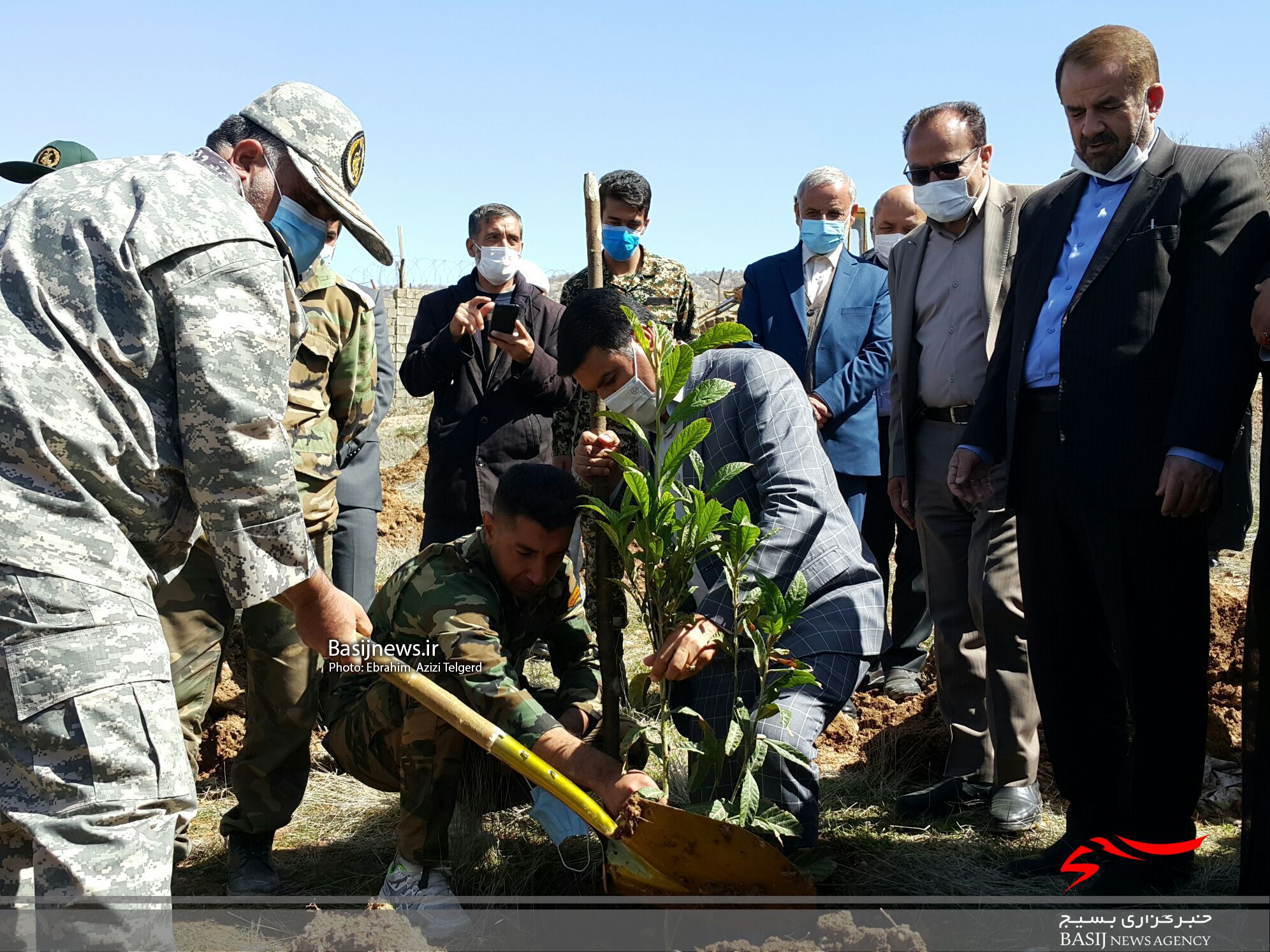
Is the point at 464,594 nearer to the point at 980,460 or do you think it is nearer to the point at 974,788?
the point at 980,460

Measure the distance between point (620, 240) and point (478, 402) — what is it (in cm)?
101

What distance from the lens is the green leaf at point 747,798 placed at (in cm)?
279

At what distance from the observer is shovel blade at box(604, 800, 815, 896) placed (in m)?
2.71

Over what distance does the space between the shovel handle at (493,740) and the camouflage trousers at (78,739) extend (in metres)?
0.64

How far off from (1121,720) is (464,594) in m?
1.93

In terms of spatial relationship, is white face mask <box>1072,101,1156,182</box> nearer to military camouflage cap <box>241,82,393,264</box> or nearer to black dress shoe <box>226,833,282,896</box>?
military camouflage cap <box>241,82,393,264</box>

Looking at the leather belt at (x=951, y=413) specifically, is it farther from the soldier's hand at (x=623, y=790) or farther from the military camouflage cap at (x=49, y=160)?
the military camouflage cap at (x=49, y=160)

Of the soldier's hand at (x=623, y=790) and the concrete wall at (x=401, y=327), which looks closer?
the soldier's hand at (x=623, y=790)

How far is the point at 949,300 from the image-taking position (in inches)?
161

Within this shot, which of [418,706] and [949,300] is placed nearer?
[418,706]

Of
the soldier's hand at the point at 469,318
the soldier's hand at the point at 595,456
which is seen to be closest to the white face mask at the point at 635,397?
the soldier's hand at the point at 595,456

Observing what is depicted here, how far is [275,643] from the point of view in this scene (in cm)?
338

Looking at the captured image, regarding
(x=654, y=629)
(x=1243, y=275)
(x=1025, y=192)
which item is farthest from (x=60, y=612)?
(x=1025, y=192)

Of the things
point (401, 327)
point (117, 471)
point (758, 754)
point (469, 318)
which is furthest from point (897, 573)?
point (401, 327)
